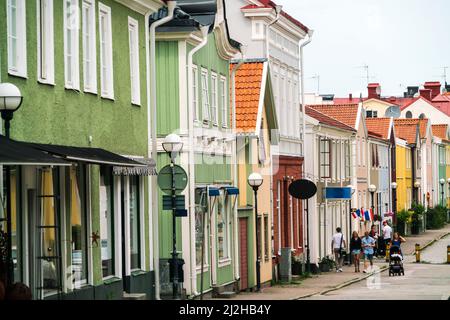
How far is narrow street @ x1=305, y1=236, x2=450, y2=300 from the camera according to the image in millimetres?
28312

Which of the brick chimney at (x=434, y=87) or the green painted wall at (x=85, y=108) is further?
the brick chimney at (x=434, y=87)

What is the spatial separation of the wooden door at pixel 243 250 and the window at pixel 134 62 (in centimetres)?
1113

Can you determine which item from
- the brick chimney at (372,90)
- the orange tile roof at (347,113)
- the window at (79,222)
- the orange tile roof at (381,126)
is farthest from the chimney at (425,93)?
the window at (79,222)

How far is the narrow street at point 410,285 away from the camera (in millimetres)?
28312

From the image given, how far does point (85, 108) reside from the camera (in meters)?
20.7

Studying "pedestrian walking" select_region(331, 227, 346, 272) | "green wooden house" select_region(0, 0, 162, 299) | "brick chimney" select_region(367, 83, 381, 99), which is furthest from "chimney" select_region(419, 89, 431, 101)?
"green wooden house" select_region(0, 0, 162, 299)

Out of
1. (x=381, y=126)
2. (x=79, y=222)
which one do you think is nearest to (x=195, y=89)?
(x=79, y=222)

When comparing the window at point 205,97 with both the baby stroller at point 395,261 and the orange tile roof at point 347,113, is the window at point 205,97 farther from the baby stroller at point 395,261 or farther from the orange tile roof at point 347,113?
the orange tile roof at point 347,113

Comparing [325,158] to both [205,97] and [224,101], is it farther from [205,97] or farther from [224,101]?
[205,97]

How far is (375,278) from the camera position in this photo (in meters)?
42.6

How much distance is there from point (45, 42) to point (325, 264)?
103 feet

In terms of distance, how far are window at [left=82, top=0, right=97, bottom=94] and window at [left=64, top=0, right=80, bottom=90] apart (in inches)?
20.6

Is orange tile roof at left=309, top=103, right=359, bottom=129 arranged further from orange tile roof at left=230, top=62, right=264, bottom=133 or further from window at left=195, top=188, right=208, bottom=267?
window at left=195, top=188, right=208, bottom=267
